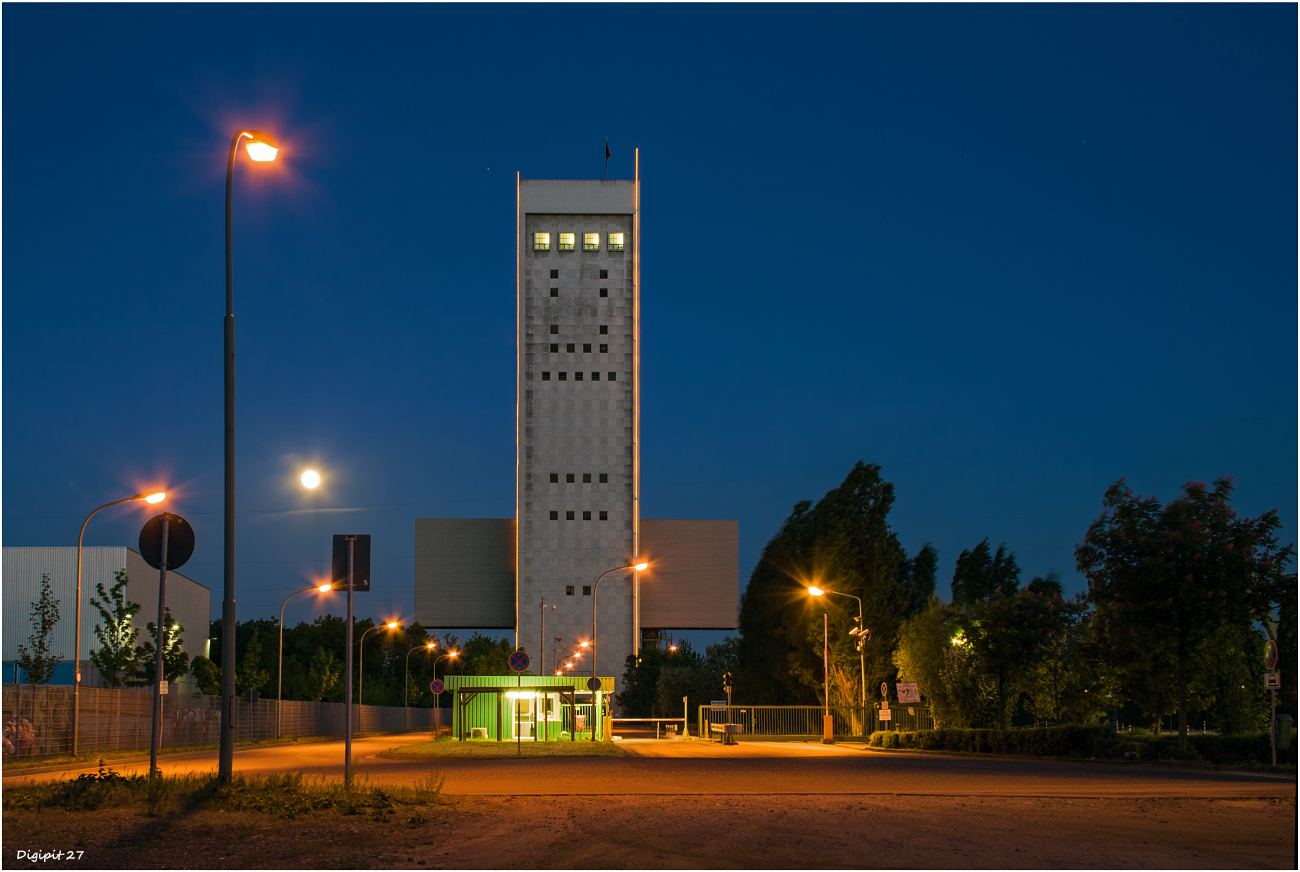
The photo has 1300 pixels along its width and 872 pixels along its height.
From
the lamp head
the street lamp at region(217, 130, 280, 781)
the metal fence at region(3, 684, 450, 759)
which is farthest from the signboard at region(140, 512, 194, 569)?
the metal fence at region(3, 684, 450, 759)

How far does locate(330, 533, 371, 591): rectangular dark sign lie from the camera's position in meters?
14.5

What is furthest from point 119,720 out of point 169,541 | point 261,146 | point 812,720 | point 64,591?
point 812,720

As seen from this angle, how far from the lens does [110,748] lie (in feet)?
127

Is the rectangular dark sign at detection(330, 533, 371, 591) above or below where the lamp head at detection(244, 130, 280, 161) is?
below

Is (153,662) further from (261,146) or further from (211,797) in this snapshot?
(211,797)

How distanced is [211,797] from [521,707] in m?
42.6

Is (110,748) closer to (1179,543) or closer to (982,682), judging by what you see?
(982,682)

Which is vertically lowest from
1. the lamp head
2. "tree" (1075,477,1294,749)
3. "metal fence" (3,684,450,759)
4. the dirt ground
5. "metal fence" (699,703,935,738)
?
"metal fence" (699,703,935,738)

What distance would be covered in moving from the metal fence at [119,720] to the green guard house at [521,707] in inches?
378

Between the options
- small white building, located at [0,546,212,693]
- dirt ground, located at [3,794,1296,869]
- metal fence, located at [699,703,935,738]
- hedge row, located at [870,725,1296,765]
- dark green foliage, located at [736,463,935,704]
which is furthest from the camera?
small white building, located at [0,546,212,693]

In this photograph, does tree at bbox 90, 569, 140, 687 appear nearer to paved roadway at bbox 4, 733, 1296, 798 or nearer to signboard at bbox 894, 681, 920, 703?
paved roadway at bbox 4, 733, 1296, 798

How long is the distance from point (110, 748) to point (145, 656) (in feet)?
54.2

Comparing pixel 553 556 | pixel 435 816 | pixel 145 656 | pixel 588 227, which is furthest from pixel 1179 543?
pixel 588 227

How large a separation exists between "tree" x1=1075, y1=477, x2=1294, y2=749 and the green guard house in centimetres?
2411
